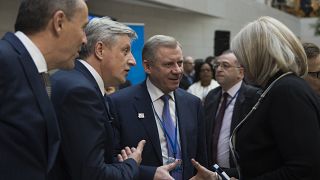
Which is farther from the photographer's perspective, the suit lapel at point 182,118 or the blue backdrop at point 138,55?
the blue backdrop at point 138,55

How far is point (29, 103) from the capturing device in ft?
4.82

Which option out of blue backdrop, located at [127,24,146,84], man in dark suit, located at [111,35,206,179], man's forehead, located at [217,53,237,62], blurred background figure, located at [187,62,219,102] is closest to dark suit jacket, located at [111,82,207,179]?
man in dark suit, located at [111,35,206,179]

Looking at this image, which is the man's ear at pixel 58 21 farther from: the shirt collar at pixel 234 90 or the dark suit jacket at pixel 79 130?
the shirt collar at pixel 234 90

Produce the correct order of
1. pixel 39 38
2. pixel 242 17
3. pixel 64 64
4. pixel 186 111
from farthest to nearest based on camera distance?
pixel 242 17 < pixel 186 111 < pixel 64 64 < pixel 39 38

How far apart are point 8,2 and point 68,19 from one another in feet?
21.1

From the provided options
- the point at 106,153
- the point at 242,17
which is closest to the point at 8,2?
the point at 106,153

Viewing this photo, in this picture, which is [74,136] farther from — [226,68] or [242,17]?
[242,17]

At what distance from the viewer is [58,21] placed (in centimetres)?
160

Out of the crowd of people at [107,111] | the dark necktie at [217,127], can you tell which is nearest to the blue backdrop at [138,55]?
the dark necktie at [217,127]

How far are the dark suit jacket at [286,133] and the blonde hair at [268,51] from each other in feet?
0.27

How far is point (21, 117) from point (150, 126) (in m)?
1.34

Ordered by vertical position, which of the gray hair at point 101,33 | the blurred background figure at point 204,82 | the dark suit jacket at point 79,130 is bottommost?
the blurred background figure at point 204,82

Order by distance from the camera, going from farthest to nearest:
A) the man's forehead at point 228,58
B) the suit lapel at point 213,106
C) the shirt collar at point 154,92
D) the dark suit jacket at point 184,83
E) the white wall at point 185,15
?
the white wall at point 185,15
the dark suit jacket at point 184,83
the man's forehead at point 228,58
the suit lapel at point 213,106
the shirt collar at point 154,92

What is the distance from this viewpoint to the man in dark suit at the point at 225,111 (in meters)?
3.77
